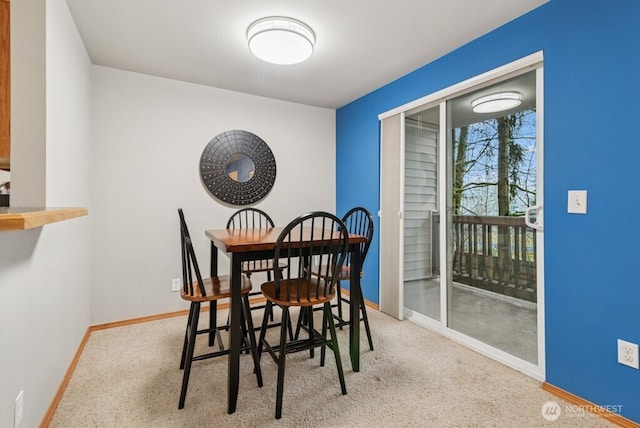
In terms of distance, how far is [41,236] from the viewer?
150 centimetres

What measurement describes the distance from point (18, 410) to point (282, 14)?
8.11ft

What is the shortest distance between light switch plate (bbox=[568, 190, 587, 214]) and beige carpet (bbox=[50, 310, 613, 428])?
3.59 ft

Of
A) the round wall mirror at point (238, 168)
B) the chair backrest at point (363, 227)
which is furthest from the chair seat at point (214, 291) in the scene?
the round wall mirror at point (238, 168)

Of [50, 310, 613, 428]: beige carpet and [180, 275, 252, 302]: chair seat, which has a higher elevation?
[180, 275, 252, 302]: chair seat

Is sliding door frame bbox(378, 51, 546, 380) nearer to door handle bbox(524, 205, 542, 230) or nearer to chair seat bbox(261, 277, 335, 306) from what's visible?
door handle bbox(524, 205, 542, 230)

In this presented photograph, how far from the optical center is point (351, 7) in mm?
1994

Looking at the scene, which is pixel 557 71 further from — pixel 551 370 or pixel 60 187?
pixel 60 187

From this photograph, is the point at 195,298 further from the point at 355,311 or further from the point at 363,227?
the point at 363,227

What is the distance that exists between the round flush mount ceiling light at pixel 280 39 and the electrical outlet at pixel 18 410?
7.44 ft

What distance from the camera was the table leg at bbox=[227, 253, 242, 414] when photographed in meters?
1.65

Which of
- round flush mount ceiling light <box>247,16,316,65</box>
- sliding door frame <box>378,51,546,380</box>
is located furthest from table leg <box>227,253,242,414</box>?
sliding door frame <box>378,51,546,380</box>

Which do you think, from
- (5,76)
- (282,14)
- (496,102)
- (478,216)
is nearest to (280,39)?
(282,14)

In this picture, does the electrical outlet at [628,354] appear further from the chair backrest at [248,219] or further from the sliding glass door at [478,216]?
the chair backrest at [248,219]

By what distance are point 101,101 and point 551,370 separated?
4.04 meters
